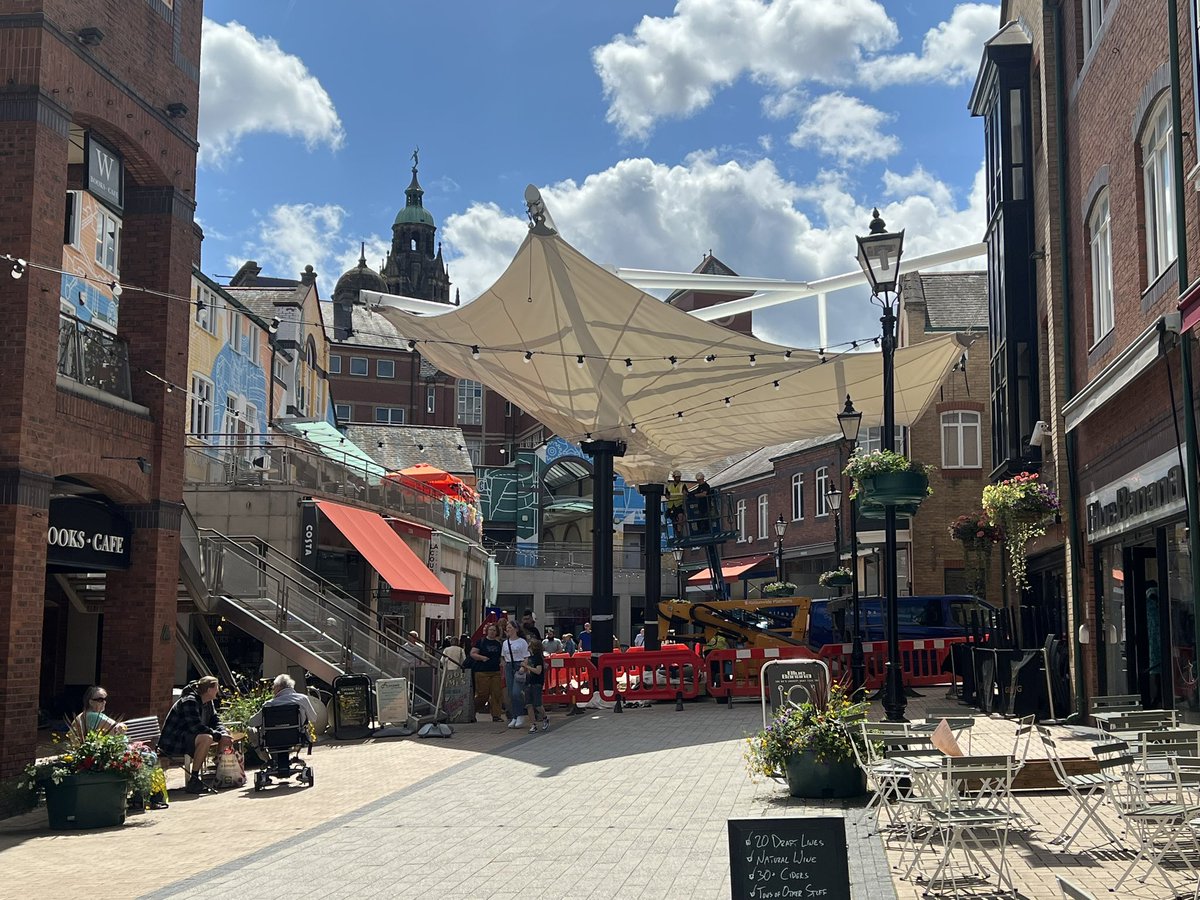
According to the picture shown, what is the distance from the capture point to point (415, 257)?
5108 inches

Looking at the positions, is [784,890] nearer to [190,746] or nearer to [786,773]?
[786,773]

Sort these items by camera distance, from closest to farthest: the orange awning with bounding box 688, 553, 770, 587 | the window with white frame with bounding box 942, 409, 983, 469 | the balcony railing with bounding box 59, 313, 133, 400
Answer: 1. the balcony railing with bounding box 59, 313, 133, 400
2. the window with white frame with bounding box 942, 409, 983, 469
3. the orange awning with bounding box 688, 553, 770, 587

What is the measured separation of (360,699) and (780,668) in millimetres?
8121

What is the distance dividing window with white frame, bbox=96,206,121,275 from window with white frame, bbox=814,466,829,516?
2717cm

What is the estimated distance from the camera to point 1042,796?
12.1 metres

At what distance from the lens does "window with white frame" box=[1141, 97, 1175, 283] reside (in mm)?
13633

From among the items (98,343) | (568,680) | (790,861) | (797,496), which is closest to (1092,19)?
(568,680)

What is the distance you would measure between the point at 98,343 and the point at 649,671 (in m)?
11.3

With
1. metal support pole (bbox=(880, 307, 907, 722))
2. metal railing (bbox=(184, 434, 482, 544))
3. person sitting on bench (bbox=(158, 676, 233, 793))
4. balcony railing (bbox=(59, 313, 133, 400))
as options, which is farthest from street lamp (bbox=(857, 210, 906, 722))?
metal railing (bbox=(184, 434, 482, 544))

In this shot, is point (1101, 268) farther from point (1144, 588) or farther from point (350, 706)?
point (350, 706)

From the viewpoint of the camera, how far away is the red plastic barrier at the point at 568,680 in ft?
75.7

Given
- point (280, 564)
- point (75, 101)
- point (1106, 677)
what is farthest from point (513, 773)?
point (280, 564)

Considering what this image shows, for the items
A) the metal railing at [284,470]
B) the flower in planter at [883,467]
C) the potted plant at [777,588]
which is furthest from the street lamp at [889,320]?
the potted plant at [777,588]

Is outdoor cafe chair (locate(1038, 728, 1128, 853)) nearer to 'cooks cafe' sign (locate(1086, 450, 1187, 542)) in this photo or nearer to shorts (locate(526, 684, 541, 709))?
'cooks cafe' sign (locate(1086, 450, 1187, 542))
